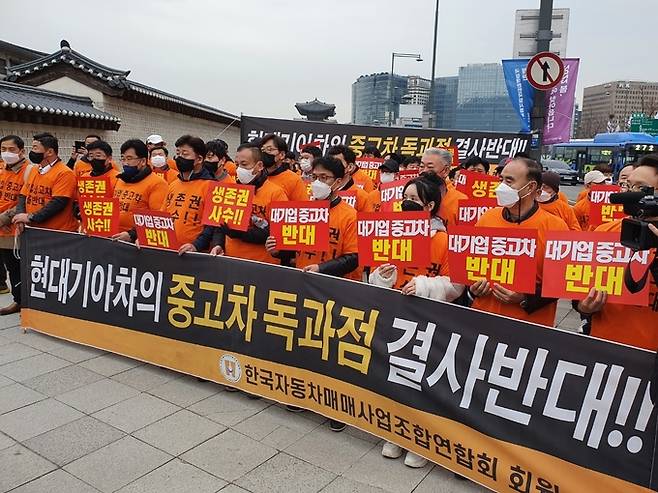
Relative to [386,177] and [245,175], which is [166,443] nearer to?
[245,175]

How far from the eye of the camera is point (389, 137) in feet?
29.6

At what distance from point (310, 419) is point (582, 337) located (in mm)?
1969

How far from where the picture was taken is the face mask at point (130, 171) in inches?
206

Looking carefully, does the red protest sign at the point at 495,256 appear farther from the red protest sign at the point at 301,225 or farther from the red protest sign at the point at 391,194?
the red protest sign at the point at 391,194

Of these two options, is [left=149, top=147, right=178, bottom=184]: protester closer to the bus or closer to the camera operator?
the camera operator

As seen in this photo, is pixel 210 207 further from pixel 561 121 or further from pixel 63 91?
pixel 63 91

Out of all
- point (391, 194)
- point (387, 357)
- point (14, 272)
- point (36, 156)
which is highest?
point (36, 156)

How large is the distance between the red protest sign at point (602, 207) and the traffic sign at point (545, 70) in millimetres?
1433

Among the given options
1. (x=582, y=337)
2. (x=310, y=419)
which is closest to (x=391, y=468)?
(x=310, y=419)

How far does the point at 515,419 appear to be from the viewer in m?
2.79

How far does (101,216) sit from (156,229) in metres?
0.76

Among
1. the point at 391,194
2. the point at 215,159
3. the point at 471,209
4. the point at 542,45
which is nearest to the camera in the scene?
the point at 471,209

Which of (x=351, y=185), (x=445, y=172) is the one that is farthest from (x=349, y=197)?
(x=445, y=172)

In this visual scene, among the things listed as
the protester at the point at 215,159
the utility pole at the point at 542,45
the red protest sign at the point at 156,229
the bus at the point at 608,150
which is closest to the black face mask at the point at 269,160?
the protester at the point at 215,159
